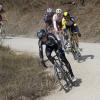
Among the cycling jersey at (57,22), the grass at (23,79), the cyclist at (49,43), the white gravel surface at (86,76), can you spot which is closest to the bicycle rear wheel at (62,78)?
the white gravel surface at (86,76)

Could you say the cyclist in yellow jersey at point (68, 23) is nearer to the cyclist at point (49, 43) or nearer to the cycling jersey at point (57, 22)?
the cycling jersey at point (57, 22)

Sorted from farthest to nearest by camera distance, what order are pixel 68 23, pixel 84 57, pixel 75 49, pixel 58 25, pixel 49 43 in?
pixel 58 25
pixel 84 57
pixel 75 49
pixel 68 23
pixel 49 43

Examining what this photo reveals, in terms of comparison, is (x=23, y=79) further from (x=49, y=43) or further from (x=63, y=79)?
(x=49, y=43)

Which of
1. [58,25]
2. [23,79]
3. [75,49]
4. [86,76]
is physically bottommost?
[23,79]

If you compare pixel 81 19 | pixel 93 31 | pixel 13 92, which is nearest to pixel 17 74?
pixel 13 92

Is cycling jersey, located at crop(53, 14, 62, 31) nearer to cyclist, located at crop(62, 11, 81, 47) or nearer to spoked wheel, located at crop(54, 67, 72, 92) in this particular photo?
cyclist, located at crop(62, 11, 81, 47)

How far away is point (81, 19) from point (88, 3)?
1.71 meters

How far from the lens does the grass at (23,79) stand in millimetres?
13661

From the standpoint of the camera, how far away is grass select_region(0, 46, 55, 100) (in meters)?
13.7

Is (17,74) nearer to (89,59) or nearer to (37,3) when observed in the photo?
(89,59)

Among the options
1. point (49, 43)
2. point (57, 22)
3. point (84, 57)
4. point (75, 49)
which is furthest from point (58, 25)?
point (49, 43)

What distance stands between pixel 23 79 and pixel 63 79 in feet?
4.62

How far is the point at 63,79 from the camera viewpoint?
14.1m

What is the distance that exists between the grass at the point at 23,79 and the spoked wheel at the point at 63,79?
429mm
